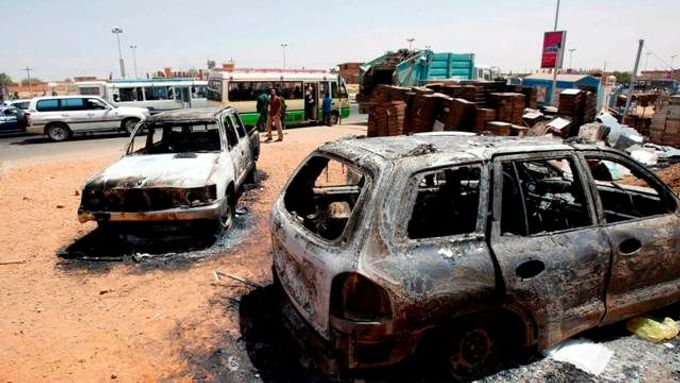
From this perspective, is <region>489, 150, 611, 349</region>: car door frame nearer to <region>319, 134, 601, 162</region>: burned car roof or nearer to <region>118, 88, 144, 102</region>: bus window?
<region>319, 134, 601, 162</region>: burned car roof

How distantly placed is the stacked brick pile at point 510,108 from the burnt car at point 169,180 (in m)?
6.53

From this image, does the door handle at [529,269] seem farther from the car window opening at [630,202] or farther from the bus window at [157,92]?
the bus window at [157,92]

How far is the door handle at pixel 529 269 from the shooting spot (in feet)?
8.90

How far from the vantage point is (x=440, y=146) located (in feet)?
9.80

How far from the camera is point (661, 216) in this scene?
10.9ft

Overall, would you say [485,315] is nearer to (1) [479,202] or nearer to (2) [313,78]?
(1) [479,202]

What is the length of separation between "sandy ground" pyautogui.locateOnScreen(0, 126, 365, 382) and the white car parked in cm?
1129

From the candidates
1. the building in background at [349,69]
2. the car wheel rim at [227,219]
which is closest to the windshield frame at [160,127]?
the car wheel rim at [227,219]

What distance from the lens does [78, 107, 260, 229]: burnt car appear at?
5223mm

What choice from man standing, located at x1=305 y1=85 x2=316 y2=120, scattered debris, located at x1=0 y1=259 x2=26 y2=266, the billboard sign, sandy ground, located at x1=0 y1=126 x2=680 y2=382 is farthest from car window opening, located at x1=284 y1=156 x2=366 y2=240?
man standing, located at x1=305 y1=85 x2=316 y2=120

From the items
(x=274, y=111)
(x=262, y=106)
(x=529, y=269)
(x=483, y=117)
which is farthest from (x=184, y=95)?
(x=529, y=269)

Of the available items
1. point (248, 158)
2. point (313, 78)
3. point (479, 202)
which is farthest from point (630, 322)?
point (313, 78)

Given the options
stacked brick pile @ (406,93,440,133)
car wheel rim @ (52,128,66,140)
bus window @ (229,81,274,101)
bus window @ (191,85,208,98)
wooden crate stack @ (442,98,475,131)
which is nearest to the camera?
wooden crate stack @ (442,98,475,131)

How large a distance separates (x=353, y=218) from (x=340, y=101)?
61.5 feet
